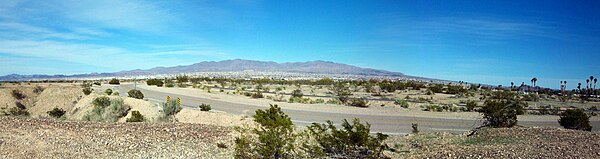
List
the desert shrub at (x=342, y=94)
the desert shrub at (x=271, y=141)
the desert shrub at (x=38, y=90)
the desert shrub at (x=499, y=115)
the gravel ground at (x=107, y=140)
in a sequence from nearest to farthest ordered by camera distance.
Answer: the desert shrub at (x=271, y=141)
the gravel ground at (x=107, y=140)
the desert shrub at (x=499, y=115)
the desert shrub at (x=342, y=94)
the desert shrub at (x=38, y=90)

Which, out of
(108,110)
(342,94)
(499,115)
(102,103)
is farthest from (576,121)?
(102,103)

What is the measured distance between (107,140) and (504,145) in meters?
11.8

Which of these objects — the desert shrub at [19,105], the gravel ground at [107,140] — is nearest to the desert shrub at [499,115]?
the gravel ground at [107,140]

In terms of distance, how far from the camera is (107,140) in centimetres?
1352

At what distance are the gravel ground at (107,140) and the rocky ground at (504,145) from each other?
5949mm

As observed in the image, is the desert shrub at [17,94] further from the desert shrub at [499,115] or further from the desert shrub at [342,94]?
the desert shrub at [499,115]

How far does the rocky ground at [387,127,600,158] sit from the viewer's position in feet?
33.8

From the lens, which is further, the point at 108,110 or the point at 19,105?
the point at 19,105

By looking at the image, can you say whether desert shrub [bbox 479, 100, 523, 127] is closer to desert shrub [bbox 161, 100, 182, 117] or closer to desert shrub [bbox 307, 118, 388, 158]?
desert shrub [bbox 307, 118, 388, 158]

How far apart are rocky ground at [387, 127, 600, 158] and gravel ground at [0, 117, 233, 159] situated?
234 inches

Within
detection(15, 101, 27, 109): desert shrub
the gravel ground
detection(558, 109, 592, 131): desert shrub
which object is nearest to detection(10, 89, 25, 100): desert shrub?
detection(15, 101, 27, 109): desert shrub

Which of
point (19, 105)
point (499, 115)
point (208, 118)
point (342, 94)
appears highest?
point (499, 115)

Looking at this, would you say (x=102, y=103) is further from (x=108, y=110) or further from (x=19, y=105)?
(x=19, y=105)

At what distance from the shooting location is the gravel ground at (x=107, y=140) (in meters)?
12.2
